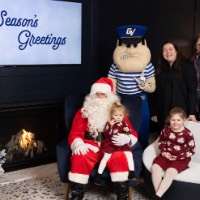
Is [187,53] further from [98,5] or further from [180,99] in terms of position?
[180,99]

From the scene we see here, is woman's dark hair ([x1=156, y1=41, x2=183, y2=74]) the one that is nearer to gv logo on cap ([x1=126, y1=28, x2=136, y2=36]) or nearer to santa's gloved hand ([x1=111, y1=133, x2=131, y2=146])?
gv logo on cap ([x1=126, y1=28, x2=136, y2=36])

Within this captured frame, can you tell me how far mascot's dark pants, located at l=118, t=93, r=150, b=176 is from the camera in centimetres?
287

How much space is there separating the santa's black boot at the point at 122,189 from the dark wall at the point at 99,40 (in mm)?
1344

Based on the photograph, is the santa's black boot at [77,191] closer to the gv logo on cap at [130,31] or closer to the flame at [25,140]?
the flame at [25,140]

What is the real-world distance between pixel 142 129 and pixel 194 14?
235 cm

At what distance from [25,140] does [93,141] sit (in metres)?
1.15

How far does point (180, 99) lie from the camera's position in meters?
3.29

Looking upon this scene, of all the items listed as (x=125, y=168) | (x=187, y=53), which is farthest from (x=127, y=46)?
(x=187, y=53)

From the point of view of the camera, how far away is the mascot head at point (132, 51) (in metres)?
3.35

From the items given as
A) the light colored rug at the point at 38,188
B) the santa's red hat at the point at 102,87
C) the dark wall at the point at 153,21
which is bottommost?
the light colored rug at the point at 38,188

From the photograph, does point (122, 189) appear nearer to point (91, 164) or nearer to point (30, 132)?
point (91, 164)

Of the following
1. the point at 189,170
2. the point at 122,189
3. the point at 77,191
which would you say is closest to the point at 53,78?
the point at 77,191

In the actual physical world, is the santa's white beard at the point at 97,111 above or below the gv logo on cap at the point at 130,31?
below

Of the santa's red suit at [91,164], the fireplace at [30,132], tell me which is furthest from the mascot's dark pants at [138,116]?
the fireplace at [30,132]
